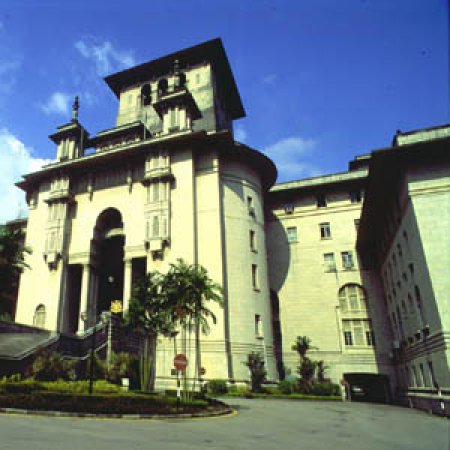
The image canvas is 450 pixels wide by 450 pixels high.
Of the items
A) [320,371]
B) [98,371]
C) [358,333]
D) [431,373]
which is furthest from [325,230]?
[98,371]

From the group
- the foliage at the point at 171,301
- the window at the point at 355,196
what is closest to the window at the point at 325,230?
the window at the point at 355,196

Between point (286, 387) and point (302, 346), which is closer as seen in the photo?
point (286, 387)

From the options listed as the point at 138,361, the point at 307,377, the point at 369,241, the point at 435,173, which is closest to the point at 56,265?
the point at 138,361

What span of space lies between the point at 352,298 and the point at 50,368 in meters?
30.0

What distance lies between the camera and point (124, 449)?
28.6 feet

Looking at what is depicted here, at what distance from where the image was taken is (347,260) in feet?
136

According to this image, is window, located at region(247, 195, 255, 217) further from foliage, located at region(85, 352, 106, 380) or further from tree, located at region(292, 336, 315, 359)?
foliage, located at region(85, 352, 106, 380)

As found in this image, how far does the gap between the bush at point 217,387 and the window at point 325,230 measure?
68.3 ft

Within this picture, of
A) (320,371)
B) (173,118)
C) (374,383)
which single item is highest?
(173,118)

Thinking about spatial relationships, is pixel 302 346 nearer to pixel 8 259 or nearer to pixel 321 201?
pixel 321 201

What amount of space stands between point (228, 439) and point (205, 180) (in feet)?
95.9

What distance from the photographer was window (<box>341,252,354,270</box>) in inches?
1625

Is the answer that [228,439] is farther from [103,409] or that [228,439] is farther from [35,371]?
[35,371]

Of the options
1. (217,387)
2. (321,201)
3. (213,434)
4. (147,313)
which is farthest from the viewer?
(321,201)
